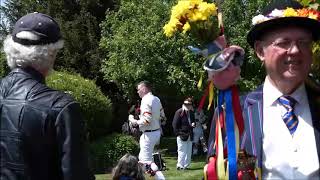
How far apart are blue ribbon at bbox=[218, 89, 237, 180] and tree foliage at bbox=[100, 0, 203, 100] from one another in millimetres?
12116

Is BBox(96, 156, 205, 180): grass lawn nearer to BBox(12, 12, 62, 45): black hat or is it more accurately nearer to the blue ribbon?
BBox(12, 12, 62, 45): black hat

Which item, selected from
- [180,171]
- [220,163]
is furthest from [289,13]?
[180,171]

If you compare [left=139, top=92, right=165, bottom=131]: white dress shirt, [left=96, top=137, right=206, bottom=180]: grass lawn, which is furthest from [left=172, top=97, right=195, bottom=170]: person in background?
[left=139, top=92, right=165, bottom=131]: white dress shirt

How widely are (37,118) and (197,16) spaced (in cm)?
109

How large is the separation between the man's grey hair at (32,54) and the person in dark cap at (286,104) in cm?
105

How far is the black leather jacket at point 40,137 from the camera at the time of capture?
3.09 meters

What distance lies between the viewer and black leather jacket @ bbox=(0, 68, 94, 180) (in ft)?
10.1

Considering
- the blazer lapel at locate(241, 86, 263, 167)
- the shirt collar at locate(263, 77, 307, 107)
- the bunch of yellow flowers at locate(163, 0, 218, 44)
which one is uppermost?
the bunch of yellow flowers at locate(163, 0, 218, 44)

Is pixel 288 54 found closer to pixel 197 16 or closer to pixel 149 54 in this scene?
→ pixel 197 16

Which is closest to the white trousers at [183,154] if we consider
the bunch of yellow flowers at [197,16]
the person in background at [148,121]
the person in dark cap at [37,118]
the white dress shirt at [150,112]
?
the person in background at [148,121]

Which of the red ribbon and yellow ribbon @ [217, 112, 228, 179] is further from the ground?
the red ribbon

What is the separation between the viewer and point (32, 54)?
321 centimetres

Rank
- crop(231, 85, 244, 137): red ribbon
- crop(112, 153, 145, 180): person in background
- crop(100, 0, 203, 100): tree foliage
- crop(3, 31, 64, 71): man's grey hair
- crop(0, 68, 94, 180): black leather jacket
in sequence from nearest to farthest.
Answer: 1. crop(231, 85, 244, 137): red ribbon
2. crop(0, 68, 94, 180): black leather jacket
3. crop(3, 31, 64, 71): man's grey hair
4. crop(112, 153, 145, 180): person in background
5. crop(100, 0, 203, 100): tree foliage

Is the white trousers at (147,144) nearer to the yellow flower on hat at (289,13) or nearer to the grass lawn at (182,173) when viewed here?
the grass lawn at (182,173)
